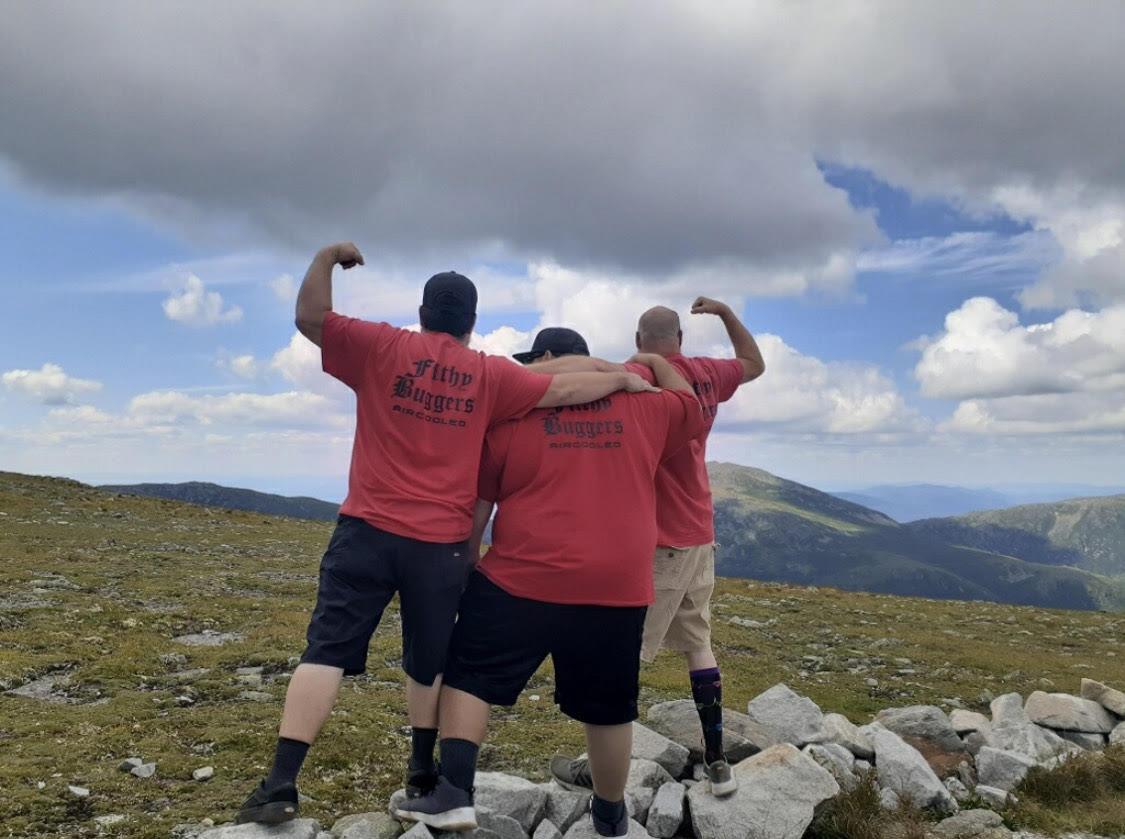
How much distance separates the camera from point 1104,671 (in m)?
22.6

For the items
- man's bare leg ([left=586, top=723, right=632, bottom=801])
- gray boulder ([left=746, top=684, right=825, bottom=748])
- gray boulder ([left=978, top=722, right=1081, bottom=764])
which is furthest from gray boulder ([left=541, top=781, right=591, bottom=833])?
gray boulder ([left=978, top=722, right=1081, bottom=764])

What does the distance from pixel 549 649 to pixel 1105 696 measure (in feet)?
42.9

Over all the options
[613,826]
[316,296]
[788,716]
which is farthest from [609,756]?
[788,716]

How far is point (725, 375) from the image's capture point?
7.82 metres

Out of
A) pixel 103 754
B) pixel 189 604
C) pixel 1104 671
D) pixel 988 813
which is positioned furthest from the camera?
pixel 1104 671

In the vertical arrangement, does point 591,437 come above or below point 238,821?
above

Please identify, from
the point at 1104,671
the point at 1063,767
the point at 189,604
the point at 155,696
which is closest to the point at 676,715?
the point at 1063,767

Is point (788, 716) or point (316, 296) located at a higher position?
point (316, 296)

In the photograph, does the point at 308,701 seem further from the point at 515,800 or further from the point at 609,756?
the point at 515,800

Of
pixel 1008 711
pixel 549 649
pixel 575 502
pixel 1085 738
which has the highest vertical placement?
pixel 575 502

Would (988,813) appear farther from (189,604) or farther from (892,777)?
(189,604)

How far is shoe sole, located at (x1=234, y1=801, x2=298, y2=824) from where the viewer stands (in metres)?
5.75

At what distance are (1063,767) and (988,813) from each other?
2.61 metres

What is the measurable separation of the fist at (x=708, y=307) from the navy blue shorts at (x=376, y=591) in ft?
12.4
